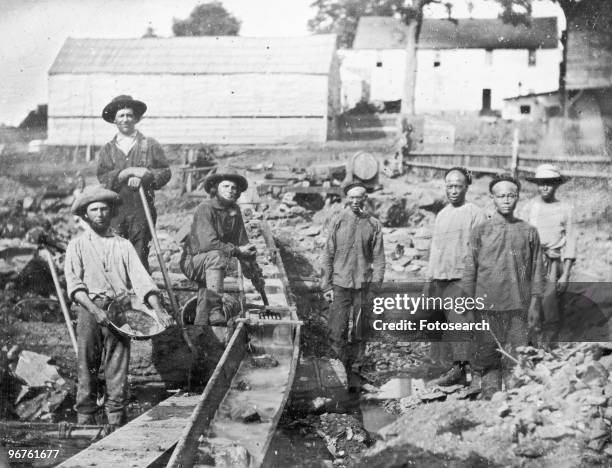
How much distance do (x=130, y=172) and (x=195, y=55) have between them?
2501 millimetres

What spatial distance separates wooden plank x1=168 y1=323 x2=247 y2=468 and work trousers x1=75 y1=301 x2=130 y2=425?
29.2 inches

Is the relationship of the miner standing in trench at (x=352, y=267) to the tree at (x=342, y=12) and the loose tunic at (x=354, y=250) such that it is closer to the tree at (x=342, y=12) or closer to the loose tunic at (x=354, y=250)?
the loose tunic at (x=354, y=250)

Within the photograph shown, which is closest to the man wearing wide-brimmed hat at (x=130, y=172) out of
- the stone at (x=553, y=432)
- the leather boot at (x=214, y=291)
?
the leather boot at (x=214, y=291)

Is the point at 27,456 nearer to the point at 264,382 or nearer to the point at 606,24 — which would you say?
the point at 264,382

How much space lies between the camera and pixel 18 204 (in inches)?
396

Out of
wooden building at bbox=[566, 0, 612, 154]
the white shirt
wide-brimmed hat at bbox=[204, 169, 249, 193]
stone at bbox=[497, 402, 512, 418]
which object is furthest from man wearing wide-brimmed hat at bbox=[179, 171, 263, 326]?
wooden building at bbox=[566, 0, 612, 154]

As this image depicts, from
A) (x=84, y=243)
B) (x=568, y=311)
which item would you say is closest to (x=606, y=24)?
(x=568, y=311)

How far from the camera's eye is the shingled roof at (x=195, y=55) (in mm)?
6766

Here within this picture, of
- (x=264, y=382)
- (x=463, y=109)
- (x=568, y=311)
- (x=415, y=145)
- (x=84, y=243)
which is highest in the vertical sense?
(x=463, y=109)

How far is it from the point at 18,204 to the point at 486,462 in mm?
9091

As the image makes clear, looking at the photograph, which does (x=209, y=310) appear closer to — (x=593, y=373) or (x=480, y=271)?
(x=480, y=271)

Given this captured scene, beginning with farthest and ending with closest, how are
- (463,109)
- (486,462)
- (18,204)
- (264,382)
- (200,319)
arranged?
(463,109)
(18,204)
(200,319)
(264,382)
(486,462)

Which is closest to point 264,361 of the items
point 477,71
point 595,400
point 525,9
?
point 595,400

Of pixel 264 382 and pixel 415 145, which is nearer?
pixel 264 382
